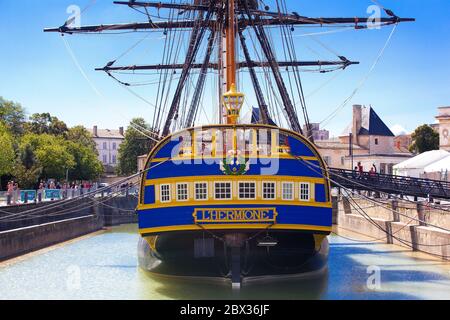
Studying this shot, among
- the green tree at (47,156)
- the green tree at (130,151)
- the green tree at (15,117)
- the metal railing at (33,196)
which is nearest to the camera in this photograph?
the metal railing at (33,196)

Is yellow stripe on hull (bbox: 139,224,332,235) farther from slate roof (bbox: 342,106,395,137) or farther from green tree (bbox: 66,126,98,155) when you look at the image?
green tree (bbox: 66,126,98,155)

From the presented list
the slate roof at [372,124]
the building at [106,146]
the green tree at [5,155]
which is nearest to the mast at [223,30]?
the green tree at [5,155]

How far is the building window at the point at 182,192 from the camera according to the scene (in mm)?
19231

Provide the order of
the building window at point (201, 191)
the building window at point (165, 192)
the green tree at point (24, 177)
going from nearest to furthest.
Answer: the building window at point (201, 191)
the building window at point (165, 192)
the green tree at point (24, 177)

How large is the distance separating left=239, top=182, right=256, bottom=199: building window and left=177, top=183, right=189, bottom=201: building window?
61.0 inches

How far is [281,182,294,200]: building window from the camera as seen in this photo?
19.2m

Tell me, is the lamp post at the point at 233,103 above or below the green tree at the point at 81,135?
below

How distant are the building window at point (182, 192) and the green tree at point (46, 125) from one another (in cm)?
6047

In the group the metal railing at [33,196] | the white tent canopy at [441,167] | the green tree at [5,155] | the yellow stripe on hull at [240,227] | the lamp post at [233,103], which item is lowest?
the yellow stripe on hull at [240,227]

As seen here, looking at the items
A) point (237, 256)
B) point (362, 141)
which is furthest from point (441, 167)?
point (362, 141)

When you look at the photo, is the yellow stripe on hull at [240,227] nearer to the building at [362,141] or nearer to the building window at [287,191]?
the building window at [287,191]

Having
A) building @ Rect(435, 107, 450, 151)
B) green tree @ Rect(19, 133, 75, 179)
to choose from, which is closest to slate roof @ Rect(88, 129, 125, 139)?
green tree @ Rect(19, 133, 75, 179)

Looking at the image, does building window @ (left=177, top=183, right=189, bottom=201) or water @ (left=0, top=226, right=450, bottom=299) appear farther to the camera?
building window @ (left=177, top=183, right=189, bottom=201)
